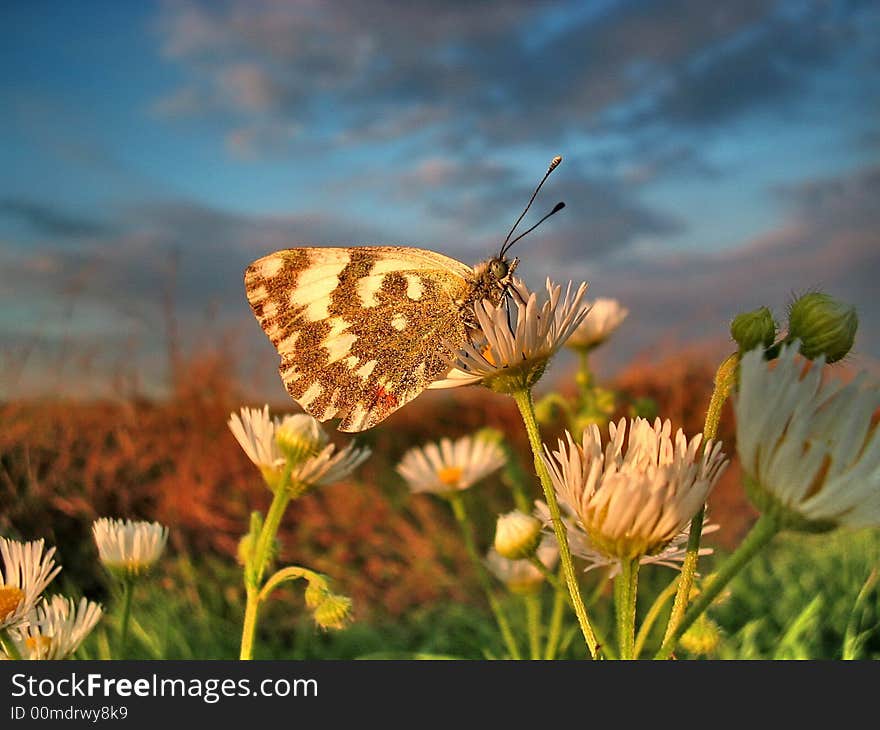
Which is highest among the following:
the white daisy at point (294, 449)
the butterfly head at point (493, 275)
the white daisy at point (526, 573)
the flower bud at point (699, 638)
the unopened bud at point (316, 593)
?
the butterfly head at point (493, 275)

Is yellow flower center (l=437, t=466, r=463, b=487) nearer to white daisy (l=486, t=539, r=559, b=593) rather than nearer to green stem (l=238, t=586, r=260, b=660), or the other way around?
white daisy (l=486, t=539, r=559, b=593)

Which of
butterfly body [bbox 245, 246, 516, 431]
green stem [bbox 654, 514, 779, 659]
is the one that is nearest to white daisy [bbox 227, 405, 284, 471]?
butterfly body [bbox 245, 246, 516, 431]

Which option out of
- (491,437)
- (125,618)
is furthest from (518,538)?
(491,437)

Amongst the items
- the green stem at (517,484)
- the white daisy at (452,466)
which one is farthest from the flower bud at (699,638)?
the white daisy at (452,466)

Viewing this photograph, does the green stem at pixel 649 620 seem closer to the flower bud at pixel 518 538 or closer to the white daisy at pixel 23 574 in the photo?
the flower bud at pixel 518 538

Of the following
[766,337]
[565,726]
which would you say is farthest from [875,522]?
[565,726]

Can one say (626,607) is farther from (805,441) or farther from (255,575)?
(255,575)

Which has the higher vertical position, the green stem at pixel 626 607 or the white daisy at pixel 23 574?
the white daisy at pixel 23 574
